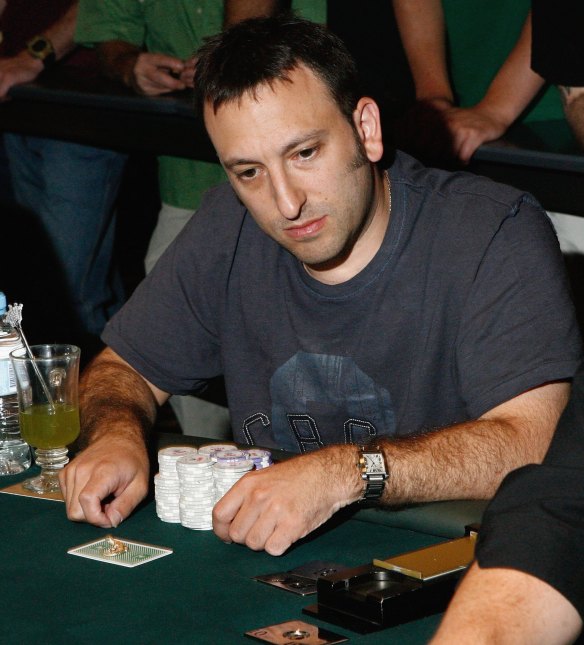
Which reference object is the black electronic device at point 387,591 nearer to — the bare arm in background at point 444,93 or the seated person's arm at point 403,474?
the seated person's arm at point 403,474

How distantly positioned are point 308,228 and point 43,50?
262cm

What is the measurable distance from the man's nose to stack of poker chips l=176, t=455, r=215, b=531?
46 centimetres

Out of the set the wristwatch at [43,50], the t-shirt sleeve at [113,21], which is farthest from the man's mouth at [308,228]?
the wristwatch at [43,50]

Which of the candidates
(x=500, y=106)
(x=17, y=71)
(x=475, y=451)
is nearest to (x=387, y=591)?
(x=475, y=451)

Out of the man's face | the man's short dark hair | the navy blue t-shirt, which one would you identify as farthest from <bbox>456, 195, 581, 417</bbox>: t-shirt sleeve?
the man's short dark hair

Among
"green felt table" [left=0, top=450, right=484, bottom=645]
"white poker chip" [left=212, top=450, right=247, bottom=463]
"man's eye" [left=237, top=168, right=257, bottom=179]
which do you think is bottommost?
"green felt table" [left=0, top=450, right=484, bottom=645]

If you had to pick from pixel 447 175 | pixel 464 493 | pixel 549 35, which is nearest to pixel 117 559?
pixel 464 493

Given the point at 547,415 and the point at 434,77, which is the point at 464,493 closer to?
the point at 547,415

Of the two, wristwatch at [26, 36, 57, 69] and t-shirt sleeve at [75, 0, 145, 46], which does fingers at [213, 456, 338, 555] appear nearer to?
t-shirt sleeve at [75, 0, 145, 46]

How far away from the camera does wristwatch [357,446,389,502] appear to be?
60.8 inches

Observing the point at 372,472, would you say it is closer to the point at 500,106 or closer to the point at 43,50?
the point at 500,106

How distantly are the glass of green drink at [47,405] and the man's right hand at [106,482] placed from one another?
6 centimetres

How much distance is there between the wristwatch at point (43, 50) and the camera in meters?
4.16

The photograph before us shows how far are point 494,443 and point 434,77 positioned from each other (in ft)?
5.53
